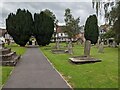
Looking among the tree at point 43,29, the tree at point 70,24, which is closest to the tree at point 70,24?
the tree at point 70,24

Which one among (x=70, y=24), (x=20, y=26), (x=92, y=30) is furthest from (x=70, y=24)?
(x=20, y=26)

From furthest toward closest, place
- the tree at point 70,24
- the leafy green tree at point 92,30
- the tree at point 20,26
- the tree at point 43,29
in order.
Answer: the tree at point 70,24 → the leafy green tree at point 92,30 → the tree at point 43,29 → the tree at point 20,26

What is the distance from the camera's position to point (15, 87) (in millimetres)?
9672

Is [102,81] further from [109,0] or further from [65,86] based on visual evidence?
[109,0]

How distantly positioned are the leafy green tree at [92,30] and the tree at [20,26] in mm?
16224

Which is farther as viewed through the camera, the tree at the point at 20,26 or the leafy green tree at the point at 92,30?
the leafy green tree at the point at 92,30

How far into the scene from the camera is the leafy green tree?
6794 cm

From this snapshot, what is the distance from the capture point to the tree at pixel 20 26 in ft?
198

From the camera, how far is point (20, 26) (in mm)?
60438

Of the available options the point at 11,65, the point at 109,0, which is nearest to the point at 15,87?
the point at 11,65

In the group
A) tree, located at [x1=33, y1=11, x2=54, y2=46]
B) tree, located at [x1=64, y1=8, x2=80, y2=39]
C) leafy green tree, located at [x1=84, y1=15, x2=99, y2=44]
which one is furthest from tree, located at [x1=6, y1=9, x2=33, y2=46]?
tree, located at [x1=64, y1=8, x2=80, y2=39]

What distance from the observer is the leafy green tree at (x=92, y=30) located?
67938 mm

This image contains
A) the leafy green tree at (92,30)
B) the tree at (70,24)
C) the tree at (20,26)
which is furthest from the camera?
the tree at (70,24)

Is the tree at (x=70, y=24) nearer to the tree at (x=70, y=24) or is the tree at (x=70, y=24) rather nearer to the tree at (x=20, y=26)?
the tree at (x=70, y=24)
